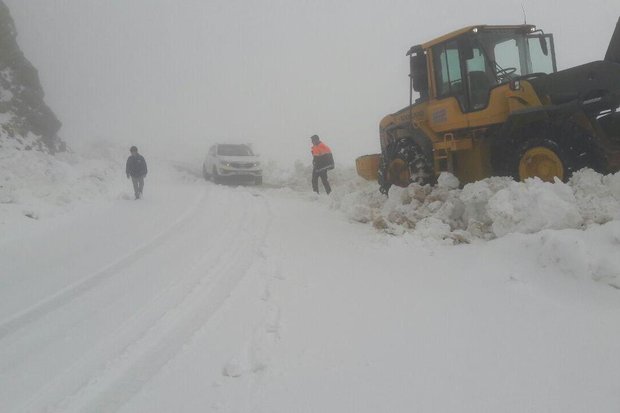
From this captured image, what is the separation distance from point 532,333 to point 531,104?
3961 mm

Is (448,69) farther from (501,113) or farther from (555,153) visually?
(555,153)

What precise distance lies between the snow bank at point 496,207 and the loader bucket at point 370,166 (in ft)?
5.74

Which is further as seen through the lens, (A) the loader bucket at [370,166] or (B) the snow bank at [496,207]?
(A) the loader bucket at [370,166]

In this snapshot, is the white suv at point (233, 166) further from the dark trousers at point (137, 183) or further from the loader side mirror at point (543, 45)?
the loader side mirror at point (543, 45)

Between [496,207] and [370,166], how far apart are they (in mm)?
4482

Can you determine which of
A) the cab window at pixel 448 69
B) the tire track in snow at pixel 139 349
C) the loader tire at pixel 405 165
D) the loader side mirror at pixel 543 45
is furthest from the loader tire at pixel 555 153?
the tire track in snow at pixel 139 349

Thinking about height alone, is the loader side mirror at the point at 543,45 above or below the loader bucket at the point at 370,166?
above

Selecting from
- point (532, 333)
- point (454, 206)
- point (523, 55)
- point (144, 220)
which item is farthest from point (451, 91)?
point (144, 220)

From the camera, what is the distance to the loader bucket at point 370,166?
9438 millimetres

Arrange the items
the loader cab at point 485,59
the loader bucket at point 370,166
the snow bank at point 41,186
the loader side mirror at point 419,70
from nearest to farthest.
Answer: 1. the loader cab at point 485,59
2. the loader side mirror at point 419,70
3. the snow bank at point 41,186
4. the loader bucket at point 370,166

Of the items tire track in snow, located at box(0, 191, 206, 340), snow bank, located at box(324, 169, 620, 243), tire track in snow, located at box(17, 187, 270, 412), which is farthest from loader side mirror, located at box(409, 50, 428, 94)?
tire track in snow, located at box(0, 191, 206, 340)

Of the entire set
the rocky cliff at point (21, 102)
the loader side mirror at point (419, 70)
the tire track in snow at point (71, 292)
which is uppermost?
the rocky cliff at point (21, 102)

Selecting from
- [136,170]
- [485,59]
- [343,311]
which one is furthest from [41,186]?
[485,59]

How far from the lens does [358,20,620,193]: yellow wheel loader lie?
17.8 ft
